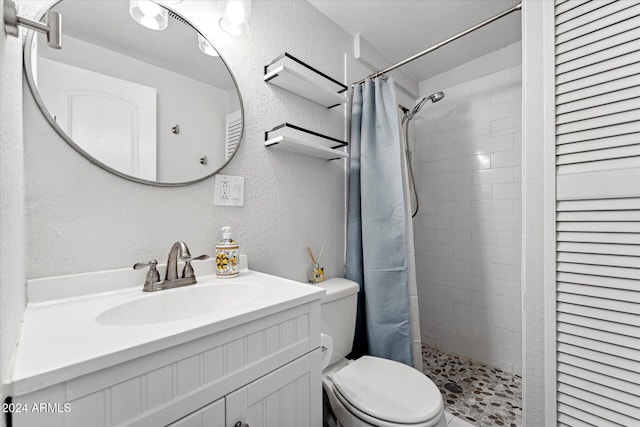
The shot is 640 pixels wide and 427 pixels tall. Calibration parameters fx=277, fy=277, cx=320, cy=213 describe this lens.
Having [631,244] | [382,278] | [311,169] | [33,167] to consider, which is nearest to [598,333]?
[631,244]

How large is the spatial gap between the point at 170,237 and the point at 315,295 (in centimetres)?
57

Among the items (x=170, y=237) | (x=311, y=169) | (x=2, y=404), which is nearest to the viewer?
(x=2, y=404)

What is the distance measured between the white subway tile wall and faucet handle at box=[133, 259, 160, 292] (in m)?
1.91

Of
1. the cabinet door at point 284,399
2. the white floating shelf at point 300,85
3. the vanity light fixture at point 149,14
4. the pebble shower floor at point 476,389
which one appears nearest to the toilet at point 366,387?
the cabinet door at point 284,399

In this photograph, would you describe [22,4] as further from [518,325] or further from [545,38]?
[518,325]

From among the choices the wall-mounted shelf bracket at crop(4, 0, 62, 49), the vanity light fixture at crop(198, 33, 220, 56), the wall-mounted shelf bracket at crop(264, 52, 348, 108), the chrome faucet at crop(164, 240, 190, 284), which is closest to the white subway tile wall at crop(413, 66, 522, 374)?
the wall-mounted shelf bracket at crop(264, 52, 348, 108)

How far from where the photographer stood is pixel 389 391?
3.38 feet

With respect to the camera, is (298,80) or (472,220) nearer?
(298,80)

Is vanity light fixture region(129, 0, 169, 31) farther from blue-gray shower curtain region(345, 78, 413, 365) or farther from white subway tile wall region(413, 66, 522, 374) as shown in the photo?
white subway tile wall region(413, 66, 522, 374)

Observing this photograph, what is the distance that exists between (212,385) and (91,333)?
26 centimetres

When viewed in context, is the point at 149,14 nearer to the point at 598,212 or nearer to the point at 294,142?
the point at 294,142

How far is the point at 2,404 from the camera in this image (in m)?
0.36

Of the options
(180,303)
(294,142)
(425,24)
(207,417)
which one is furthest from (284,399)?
(425,24)

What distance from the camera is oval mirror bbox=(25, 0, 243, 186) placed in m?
0.80
